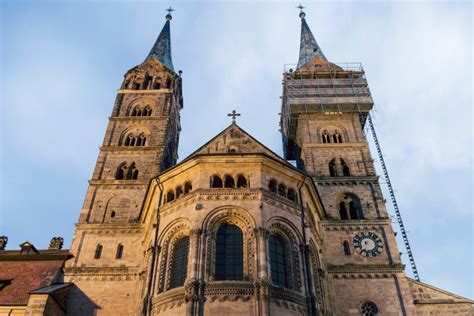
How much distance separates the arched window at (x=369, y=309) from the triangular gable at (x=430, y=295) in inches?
95.7

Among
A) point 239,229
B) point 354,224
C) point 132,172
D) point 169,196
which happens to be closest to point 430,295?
point 354,224

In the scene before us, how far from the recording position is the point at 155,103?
3616 centimetres

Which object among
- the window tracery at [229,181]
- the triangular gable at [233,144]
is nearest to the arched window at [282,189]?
the window tracery at [229,181]

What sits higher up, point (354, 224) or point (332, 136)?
point (332, 136)

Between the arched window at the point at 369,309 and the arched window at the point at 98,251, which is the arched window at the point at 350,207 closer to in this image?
the arched window at the point at 369,309

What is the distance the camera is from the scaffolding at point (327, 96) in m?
36.4

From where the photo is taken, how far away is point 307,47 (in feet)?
155

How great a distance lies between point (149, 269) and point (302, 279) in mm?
6963

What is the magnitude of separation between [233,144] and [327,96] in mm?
15731

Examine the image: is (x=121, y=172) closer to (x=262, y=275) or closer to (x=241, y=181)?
(x=241, y=181)

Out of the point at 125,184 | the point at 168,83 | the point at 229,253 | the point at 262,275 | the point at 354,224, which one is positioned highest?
the point at 168,83

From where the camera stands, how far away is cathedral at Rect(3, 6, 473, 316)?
18.6m

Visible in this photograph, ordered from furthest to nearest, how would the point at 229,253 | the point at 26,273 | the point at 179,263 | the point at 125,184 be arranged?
the point at 125,184 → the point at 26,273 → the point at 179,263 → the point at 229,253

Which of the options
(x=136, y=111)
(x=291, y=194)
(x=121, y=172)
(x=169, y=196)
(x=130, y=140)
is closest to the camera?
(x=291, y=194)
